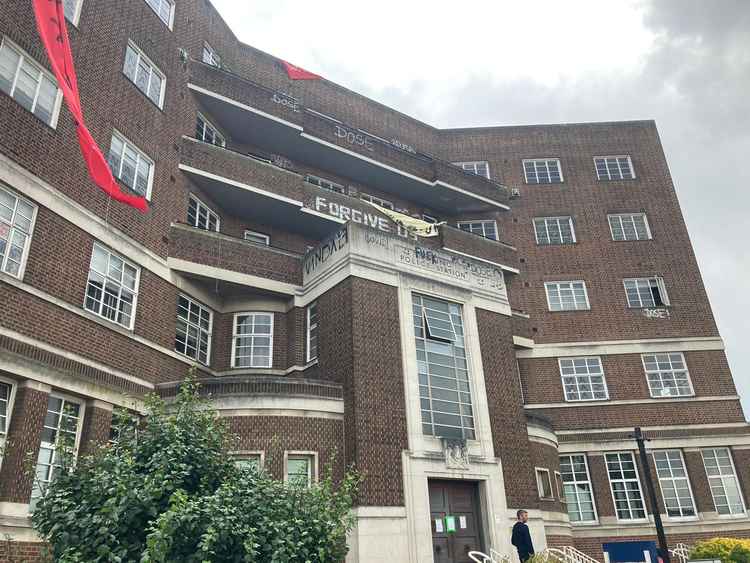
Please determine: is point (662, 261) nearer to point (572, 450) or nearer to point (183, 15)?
point (572, 450)

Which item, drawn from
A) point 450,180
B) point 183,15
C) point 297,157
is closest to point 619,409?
point 450,180

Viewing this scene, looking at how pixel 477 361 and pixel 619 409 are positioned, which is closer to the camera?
pixel 477 361

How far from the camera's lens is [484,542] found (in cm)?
1770

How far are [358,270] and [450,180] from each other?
13110 millimetres

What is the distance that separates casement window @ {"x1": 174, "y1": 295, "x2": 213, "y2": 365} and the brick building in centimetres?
11

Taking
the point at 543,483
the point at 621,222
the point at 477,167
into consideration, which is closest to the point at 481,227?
the point at 477,167

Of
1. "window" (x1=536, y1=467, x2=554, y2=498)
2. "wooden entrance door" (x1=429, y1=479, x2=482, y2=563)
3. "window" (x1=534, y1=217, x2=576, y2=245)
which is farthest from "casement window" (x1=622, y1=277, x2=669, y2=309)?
"wooden entrance door" (x1=429, y1=479, x2=482, y2=563)

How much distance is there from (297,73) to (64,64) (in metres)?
15.1

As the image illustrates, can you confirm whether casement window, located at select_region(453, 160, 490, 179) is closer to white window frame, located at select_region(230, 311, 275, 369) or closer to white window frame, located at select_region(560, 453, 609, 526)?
white window frame, located at select_region(560, 453, 609, 526)

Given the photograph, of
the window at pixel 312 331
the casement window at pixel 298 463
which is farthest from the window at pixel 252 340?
the casement window at pixel 298 463

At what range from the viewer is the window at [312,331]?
65.3 ft

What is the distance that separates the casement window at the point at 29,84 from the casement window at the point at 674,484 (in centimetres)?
2616

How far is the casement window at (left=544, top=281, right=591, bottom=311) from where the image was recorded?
3027 cm

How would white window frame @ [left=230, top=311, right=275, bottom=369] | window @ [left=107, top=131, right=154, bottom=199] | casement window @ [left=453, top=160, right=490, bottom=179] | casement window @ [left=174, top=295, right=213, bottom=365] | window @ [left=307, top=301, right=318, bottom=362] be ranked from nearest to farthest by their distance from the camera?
window @ [left=107, top=131, right=154, bottom=199]
casement window @ [left=174, top=295, right=213, bottom=365]
window @ [left=307, top=301, right=318, bottom=362]
white window frame @ [left=230, top=311, right=275, bottom=369]
casement window @ [left=453, top=160, right=490, bottom=179]
